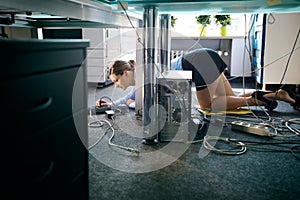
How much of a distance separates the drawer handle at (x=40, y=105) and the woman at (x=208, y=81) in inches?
55.1

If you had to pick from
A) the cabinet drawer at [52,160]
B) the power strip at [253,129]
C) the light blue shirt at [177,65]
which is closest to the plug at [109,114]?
the light blue shirt at [177,65]

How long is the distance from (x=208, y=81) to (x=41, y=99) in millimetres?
1546

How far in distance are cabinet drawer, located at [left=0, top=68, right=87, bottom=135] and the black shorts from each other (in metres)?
1.30

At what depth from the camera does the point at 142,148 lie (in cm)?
130

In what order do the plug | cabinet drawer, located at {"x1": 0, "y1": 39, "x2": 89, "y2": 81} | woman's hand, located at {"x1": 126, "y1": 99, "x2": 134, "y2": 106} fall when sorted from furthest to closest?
woman's hand, located at {"x1": 126, "y1": 99, "x2": 134, "y2": 106} → the plug → cabinet drawer, located at {"x1": 0, "y1": 39, "x2": 89, "y2": 81}

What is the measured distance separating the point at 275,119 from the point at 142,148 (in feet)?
3.08

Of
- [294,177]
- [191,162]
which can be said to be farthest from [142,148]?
[294,177]

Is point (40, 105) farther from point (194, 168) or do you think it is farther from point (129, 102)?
point (129, 102)

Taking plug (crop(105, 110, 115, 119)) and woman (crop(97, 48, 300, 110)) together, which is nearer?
plug (crop(105, 110, 115, 119))

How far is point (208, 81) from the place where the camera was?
1.97 m

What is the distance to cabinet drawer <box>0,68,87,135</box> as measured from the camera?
18.7 inches

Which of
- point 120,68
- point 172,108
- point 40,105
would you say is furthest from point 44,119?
point 120,68

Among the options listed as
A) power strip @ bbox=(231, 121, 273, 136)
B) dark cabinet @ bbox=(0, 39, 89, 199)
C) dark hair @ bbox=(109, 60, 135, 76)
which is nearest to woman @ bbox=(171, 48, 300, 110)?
dark hair @ bbox=(109, 60, 135, 76)

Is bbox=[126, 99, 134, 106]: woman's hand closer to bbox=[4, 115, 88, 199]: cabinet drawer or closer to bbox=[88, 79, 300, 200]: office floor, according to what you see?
bbox=[88, 79, 300, 200]: office floor
